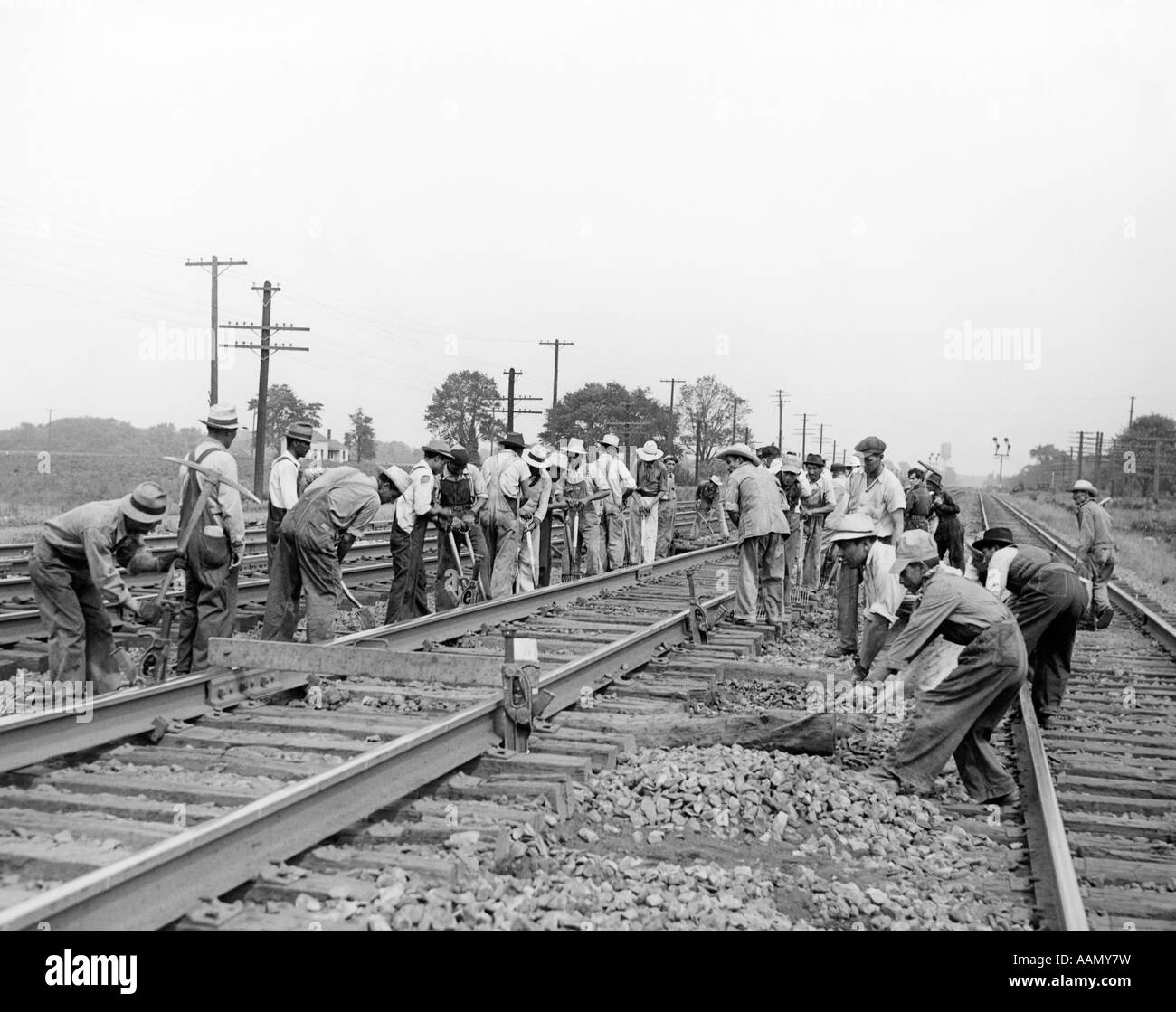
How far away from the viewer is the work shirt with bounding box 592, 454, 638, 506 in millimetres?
14477

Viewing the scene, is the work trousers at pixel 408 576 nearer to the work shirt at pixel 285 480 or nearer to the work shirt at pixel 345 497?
the work shirt at pixel 285 480

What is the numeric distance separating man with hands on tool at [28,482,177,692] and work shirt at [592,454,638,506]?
805 centimetres

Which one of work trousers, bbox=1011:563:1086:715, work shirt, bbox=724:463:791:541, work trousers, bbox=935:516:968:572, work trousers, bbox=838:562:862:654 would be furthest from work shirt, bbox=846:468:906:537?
work trousers, bbox=935:516:968:572

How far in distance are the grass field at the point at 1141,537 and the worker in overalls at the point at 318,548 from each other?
13.0 metres

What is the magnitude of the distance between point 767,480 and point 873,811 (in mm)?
5792

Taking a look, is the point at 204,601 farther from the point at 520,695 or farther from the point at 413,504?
the point at 413,504

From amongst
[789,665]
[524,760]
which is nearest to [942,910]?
[524,760]

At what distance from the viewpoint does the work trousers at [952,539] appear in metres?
14.4

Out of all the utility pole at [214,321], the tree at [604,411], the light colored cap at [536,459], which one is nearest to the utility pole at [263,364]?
the utility pole at [214,321]

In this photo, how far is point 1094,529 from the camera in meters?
12.2

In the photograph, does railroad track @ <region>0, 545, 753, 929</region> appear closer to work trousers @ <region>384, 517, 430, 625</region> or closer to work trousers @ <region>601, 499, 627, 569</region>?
work trousers @ <region>384, 517, 430, 625</region>

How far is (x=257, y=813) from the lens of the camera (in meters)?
4.02

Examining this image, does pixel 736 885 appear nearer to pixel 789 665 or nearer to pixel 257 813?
pixel 257 813
